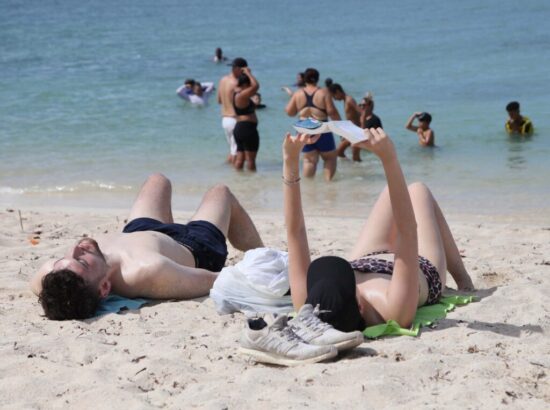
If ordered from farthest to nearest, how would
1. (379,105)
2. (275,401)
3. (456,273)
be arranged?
1. (379,105)
2. (456,273)
3. (275,401)

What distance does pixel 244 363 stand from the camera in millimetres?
3742

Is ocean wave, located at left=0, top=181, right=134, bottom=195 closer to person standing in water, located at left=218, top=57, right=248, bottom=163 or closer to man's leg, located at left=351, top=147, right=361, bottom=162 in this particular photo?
person standing in water, located at left=218, top=57, right=248, bottom=163

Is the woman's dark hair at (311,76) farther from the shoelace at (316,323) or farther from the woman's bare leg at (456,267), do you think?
the shoelace at (316,323)

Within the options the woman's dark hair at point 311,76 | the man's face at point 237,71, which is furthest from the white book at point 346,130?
the man's face at point 237,71

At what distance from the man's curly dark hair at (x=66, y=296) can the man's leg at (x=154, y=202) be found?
1095mm

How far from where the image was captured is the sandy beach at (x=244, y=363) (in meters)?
3.27

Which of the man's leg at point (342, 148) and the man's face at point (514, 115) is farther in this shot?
the man's face at point (514, 115)

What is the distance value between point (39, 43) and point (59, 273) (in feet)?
87.4

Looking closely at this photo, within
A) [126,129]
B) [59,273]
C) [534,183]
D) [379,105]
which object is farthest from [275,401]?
[379,105]

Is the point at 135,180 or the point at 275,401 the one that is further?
the point at 135,180

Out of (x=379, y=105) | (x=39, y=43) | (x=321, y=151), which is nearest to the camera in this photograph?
(x=321, y=151)

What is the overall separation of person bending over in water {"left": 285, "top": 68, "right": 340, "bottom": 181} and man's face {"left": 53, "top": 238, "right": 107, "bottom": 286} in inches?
237

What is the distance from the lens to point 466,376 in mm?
3381

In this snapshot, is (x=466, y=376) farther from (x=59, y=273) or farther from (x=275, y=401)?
(x=59, y=273)
